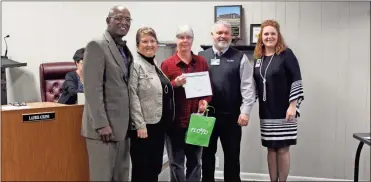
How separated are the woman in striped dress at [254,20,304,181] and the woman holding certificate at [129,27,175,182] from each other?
0.78 metres

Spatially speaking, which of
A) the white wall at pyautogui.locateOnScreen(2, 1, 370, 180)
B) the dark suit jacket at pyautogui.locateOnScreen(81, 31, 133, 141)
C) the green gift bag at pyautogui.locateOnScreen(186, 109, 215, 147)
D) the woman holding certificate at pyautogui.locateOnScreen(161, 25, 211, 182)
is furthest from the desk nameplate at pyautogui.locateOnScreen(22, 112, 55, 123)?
the white wall at pyautogui.locateOnScreen(2, 1, 370, 180)

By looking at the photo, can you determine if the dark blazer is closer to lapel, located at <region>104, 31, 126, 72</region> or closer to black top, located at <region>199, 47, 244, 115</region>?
lapel, located at <region>104, 31, 126, 72</region>

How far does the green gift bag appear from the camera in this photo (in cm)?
257

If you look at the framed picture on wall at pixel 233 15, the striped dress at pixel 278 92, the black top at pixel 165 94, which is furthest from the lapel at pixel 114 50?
the framed picture on wall at pixel 233 15

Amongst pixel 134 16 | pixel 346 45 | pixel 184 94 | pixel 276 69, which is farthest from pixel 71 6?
pixel 346 45

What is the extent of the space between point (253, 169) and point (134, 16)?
186 centimetres

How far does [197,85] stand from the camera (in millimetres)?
2559

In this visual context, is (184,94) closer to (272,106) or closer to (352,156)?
(272,106)

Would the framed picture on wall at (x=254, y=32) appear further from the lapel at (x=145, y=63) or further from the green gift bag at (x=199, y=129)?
the lapel at (x=145, y=63)

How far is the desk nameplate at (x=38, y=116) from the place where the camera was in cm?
197

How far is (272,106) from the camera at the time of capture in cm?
282

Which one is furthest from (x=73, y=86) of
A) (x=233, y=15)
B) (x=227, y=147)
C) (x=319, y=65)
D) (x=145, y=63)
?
(x=319, y=65)

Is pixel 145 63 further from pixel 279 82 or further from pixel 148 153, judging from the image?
pixel 279 82

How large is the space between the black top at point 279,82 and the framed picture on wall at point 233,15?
2.50ft
